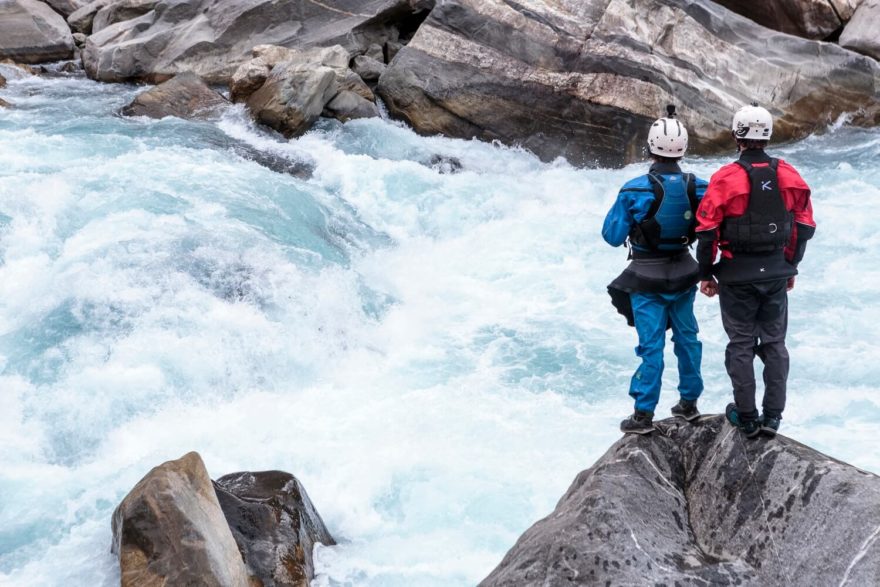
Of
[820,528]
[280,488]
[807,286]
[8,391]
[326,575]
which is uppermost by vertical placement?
[820,528]

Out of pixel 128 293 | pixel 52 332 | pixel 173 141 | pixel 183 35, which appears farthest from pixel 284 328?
pixel 183 35

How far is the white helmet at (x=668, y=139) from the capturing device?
13.7ft

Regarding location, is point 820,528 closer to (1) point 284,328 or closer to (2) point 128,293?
(1) point 284,328

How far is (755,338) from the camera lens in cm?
412

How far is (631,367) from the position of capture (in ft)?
24.7

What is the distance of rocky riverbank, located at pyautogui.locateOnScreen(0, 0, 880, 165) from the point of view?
12586 mm

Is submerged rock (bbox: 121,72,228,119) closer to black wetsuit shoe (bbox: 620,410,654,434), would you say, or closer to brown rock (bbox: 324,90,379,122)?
brown rock (bbox: 324,90,379,122)

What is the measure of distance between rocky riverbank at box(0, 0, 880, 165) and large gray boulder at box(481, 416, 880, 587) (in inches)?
363

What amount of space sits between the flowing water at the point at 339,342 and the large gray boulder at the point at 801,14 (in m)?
4.44

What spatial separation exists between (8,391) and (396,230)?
16.8ft

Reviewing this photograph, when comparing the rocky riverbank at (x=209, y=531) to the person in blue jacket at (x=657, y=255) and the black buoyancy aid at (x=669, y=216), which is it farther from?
the black buoyancy aid at (x=669, y=216)

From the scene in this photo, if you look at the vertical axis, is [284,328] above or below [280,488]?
below

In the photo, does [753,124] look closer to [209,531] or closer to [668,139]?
[668,139]

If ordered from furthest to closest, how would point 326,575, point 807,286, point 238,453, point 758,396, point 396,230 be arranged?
point 396,230
point 807,286
point 758,396
point 238,453
point 326,575
